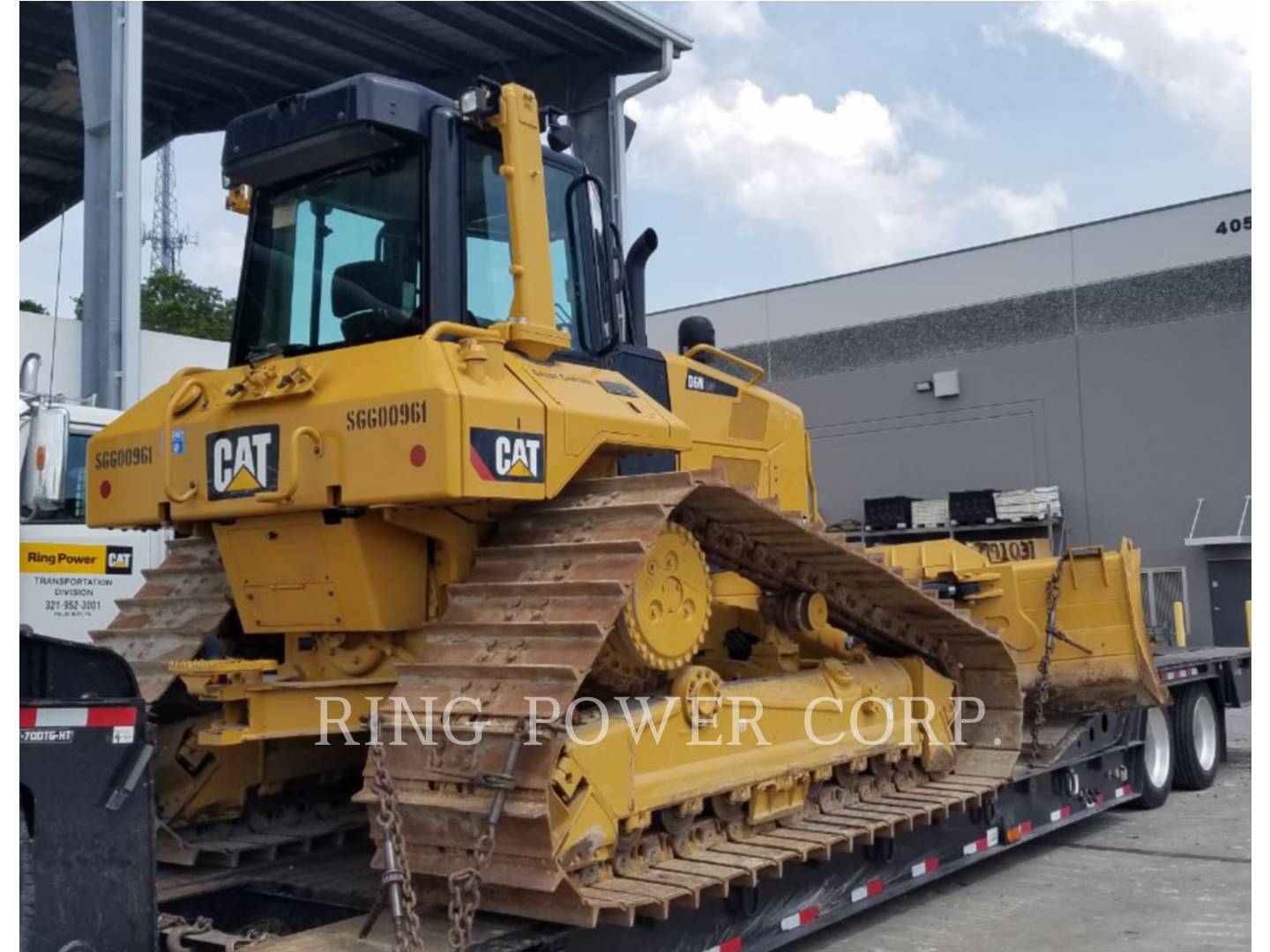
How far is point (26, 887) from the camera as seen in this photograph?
3625 mm

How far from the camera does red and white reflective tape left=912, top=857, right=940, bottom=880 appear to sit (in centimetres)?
661

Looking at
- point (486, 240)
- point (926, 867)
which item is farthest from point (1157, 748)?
point (486, 240)

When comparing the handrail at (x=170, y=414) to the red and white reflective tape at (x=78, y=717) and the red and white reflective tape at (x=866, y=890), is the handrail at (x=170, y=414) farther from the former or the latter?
the red and white reflective tape at (x=866, y=890)

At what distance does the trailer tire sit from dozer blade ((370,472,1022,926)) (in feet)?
3.74

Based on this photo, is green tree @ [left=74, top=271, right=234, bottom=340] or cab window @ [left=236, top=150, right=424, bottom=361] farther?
green tree @ [left=74, top=271, right=234, bottom=340]

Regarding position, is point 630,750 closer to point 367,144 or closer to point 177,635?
point 177,635

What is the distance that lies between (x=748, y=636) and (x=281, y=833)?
2456 mm

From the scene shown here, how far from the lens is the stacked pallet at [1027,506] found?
2130 cm

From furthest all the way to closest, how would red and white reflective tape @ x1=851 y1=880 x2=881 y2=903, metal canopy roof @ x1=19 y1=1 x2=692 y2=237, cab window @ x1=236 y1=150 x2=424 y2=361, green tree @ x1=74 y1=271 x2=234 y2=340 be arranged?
green tree @ x1=74 y1=271 x2=234 y2=340, metal canopy roof @ x1=19 y1=1 x2=692 y2=237, red and white reflective tape @ x1=851 y1=880 x2=881 y2=903, cab window @ x1=236 y1=150 x2=424 y2=361

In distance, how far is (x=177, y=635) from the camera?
573 cm

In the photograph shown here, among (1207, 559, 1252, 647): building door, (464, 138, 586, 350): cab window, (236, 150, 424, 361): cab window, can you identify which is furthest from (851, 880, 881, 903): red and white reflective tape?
(1207, 559, 1252, 647): building door

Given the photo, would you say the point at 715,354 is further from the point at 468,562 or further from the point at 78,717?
the point at 78,717

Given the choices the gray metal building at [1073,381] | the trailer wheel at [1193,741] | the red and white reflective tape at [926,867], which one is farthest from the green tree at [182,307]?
the red and white reflective tape at [926,867]

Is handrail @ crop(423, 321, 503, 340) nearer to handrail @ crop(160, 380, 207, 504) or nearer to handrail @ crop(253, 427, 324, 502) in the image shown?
handrail @ crop(253, 427, 324, 502)
